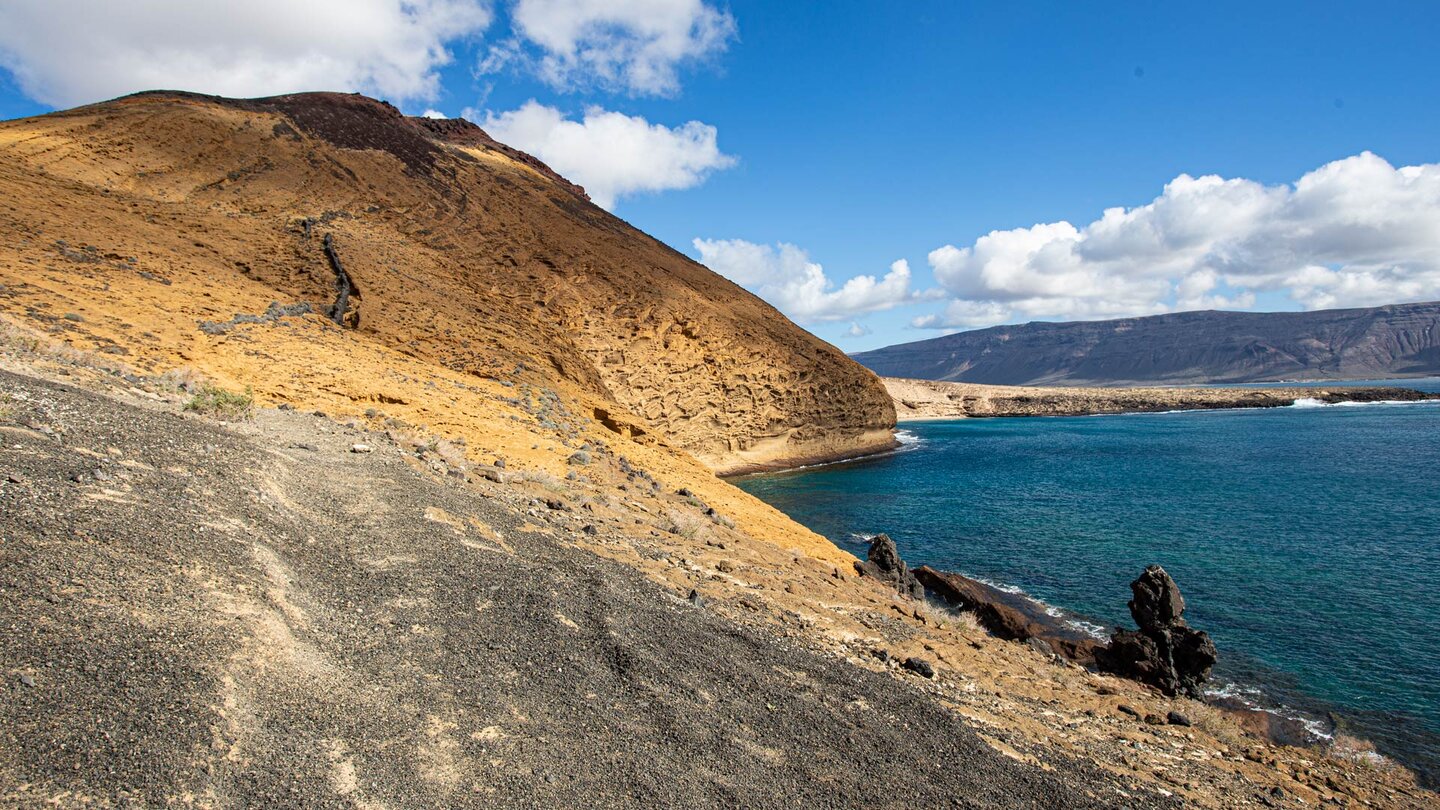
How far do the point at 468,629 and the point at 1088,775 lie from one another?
6.53 metres

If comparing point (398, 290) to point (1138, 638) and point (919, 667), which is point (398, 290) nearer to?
point (919, 667)

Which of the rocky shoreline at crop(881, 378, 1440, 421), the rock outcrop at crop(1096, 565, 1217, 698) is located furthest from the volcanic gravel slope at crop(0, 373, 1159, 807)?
the rocky shoreline at crop(881, 378, 1440, 421)

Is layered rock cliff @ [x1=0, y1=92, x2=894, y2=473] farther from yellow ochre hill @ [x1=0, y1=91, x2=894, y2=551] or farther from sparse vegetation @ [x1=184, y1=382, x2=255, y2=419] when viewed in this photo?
sparse vegetation @ [x1=184, y1=382, x2=255, y2=419]

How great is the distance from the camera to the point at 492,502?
11.1 m

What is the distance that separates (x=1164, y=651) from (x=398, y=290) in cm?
2436

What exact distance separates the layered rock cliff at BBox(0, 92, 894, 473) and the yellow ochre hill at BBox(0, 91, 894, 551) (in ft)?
0.37

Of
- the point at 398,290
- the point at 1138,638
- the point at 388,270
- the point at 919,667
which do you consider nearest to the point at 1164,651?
the point at 1138,638

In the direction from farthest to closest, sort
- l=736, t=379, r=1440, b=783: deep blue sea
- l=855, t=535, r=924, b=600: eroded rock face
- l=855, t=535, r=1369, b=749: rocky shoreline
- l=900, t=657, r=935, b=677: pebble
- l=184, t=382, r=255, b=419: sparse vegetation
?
l=855, t=535, r=924, b=600: eroded rock face, l=736, t=379, r=1440, b=783: deep blue sea, l=855, t=535, r=1369, b=749: rocky shoreline, l=184, t=382, r=255, b=419: sparse vegetation, l=900, t=657, r=935, b=677: pebble

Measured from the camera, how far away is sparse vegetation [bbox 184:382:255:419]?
1092 cm

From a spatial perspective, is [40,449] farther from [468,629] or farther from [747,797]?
[747,797]

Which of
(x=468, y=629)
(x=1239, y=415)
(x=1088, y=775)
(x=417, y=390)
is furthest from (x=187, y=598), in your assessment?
(x=1239, y=415)

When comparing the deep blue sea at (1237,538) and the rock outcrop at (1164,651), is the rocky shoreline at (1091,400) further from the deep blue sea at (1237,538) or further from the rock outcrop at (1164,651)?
the rock outcrop at (1164,651)

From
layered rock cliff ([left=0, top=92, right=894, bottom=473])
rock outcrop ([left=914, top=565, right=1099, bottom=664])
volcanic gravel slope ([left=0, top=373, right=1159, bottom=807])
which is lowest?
rock outcrop ([left=914, top=565, right=1099, bottom=664])

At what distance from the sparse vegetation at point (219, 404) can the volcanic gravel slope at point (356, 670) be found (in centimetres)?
182
